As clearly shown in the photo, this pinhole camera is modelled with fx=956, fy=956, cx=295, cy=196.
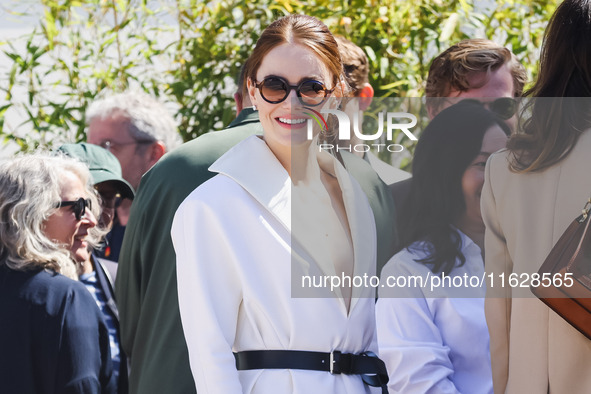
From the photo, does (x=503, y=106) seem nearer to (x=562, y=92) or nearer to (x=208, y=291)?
(x=562, y=92)

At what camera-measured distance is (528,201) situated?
7.10ft

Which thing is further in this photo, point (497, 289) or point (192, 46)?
point (192, 46)

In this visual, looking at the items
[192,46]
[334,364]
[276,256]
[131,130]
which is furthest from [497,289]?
[192,46]

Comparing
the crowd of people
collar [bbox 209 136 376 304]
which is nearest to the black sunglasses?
the crowd of people

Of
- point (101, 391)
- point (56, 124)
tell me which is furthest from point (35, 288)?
point (56, 124)

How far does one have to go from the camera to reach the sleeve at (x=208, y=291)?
2115 mm

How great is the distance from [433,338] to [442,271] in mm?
201

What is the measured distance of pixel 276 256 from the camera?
2201 millimetres

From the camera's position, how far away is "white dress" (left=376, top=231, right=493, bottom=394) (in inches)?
98.6

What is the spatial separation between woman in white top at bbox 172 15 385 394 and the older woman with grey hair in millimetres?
930

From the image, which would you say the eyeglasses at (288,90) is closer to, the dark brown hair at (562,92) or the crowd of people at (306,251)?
the crowd of people at (306,251)

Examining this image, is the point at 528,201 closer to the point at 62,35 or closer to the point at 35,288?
the point at 35,288

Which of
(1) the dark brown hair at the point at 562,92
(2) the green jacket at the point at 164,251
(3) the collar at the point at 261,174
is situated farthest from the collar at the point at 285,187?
(1) the dark brown hair at the point at 562,92

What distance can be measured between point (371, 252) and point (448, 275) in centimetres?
39
